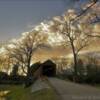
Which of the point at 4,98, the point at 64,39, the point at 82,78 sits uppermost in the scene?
the point at 64,39

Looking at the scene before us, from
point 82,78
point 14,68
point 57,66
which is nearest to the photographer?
point 82,78

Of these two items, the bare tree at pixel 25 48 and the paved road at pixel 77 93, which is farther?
the bare tree at pixel 25 48

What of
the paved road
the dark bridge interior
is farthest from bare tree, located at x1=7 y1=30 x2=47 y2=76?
the paved road

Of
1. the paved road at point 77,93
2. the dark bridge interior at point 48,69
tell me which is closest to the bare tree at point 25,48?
the dark bridge interior at point 48,69

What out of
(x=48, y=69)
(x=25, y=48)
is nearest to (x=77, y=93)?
(x=48, y=69)

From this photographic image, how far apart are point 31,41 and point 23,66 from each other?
7.92m

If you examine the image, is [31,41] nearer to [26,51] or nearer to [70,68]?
[26,51]

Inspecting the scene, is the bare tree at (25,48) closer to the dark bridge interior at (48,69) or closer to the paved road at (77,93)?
the dark bridge interior at (48,69)

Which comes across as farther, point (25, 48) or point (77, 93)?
point (25, 48)

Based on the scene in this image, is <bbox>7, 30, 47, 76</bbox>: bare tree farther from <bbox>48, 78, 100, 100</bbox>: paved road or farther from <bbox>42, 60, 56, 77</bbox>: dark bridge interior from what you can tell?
<bbox>48, 78, 100, 100</bbox>: paved road

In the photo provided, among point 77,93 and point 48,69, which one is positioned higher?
point 48,69

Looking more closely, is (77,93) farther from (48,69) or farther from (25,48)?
(25,48)

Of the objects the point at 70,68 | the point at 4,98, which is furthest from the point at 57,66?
the point at 4,98

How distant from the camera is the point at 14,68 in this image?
2601 inches
